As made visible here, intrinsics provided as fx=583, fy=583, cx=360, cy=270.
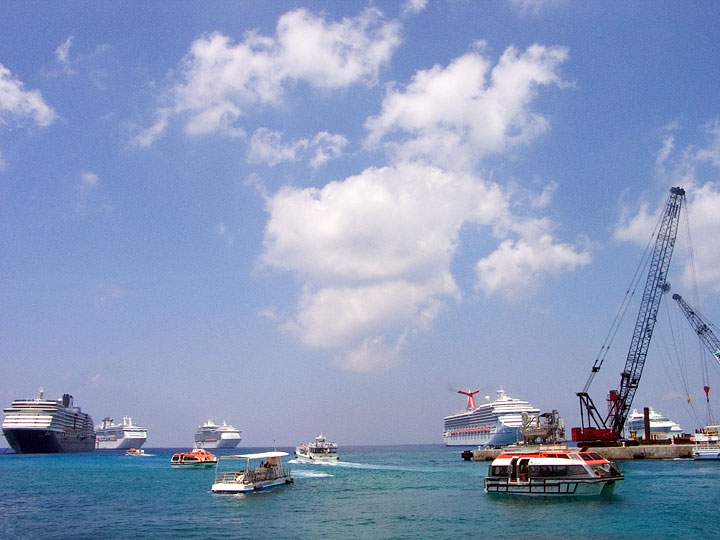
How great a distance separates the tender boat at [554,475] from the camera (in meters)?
48.5

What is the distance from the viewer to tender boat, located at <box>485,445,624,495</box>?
159ft

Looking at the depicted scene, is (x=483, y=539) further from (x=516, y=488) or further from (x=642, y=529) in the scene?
(x=516, y=488)

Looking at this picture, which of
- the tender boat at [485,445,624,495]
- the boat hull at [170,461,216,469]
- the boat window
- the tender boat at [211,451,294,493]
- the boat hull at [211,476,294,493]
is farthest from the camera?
the boat hull at [170,461,216,469]

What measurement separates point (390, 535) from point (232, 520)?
12.6m

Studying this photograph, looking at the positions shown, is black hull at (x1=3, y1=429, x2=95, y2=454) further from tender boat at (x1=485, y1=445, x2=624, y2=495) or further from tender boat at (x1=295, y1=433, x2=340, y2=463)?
tender boat at (x1=485, y1=445, x2=624, y2=495)

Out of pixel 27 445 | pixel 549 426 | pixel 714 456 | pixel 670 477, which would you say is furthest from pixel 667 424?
pixel 27 445

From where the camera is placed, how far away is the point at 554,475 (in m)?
49.1

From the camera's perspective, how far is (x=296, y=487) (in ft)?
215

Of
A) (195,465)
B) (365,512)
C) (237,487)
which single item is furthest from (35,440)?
(365,512)

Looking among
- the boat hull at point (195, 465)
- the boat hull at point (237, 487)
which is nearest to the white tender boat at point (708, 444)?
the boat hull at point (237, 487)

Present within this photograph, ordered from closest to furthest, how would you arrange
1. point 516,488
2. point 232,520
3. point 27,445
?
point 232,520 → point 516,488 → point 27,445

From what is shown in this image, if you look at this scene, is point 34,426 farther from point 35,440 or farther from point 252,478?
point 252,478

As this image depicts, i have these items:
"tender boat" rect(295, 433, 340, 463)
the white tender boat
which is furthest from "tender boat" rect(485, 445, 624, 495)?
"tender boat" rect(295, 433, 340, 463)

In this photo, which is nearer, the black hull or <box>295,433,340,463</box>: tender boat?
<box>295,433,340,463</box>: tender boat
